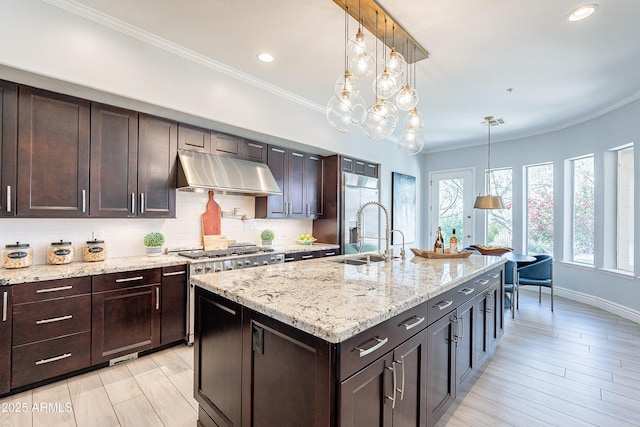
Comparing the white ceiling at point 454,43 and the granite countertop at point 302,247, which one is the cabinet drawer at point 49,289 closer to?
the granite countertop at point 302,247

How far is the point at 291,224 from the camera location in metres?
4.78

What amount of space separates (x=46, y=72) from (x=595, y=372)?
506 centimetres

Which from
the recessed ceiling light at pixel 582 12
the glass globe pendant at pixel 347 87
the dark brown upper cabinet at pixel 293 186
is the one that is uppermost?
the recessed ceiling light at pixel 582 12

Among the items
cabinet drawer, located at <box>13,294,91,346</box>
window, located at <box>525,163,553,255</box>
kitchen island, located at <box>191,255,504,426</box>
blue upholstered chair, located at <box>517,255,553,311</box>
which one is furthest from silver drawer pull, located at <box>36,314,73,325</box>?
window, located at <box>525,163,553,255</box>

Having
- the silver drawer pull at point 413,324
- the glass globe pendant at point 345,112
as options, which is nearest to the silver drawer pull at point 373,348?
the silver drawer pull at point 413,324

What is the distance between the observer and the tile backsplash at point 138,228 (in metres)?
2.66

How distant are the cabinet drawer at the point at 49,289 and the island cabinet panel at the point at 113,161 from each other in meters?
0.63

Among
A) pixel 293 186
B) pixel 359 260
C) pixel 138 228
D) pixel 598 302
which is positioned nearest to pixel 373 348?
pixel 359 260

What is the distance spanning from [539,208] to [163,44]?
20.7 feet

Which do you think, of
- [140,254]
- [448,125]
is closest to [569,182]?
[448,125]

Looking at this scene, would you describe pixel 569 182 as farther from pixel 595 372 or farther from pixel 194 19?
pixel 194 19

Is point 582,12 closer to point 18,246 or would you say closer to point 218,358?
point 218,358

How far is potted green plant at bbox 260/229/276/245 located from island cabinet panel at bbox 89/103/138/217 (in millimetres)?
1636

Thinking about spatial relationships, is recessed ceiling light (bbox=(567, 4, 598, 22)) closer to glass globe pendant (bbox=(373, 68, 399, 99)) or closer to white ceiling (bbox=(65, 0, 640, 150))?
white ceiling (bbox=(65, 0, 640, 150))
